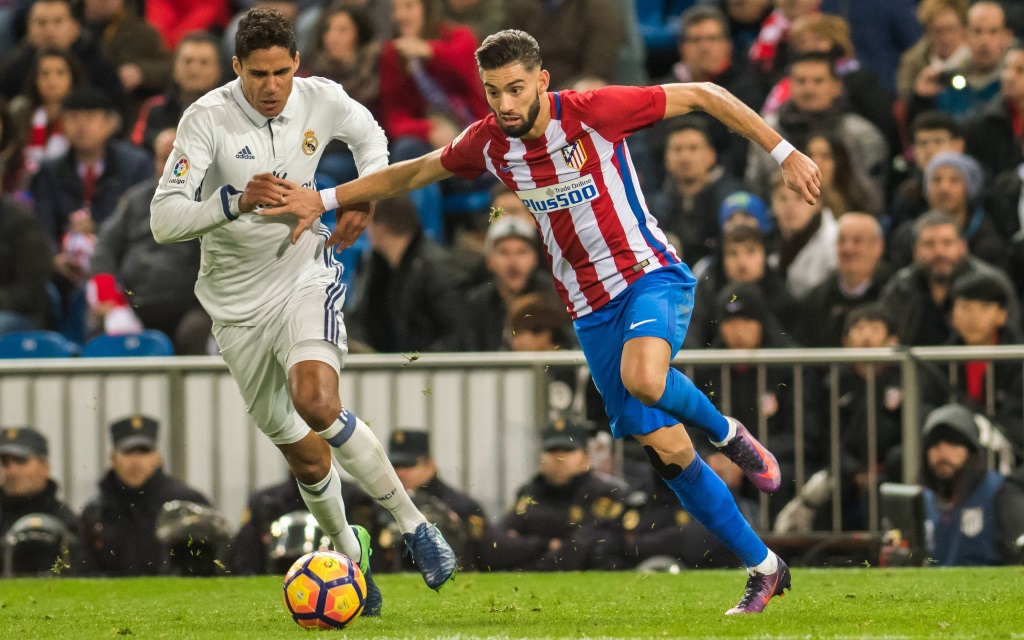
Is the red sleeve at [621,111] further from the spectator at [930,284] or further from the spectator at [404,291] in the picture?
the spectator at [404,291]

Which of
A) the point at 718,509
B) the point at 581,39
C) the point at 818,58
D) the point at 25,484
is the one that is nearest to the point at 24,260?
the point at 25,484

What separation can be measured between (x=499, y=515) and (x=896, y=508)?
7.96ft

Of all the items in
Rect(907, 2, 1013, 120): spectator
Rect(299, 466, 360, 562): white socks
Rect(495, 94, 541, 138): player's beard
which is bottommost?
Rect(299, 466, 360, 562): white socks

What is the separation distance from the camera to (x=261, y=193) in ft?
25.9

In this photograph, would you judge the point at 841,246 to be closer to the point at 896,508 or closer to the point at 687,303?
the point at 896,508

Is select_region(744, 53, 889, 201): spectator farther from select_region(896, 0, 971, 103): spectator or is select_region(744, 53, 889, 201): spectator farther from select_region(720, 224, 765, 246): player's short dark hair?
select_region(720, 224, 765, 246): player's short dark hair

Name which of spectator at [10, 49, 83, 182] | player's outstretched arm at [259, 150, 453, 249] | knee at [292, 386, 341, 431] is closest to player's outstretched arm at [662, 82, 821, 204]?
player's outstretched arm at [259, 150, 453, 249]

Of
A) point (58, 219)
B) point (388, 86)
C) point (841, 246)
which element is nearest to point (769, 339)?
point (841, 246)

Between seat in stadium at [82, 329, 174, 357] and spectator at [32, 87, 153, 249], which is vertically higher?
spectator at [32, 87, 153, 249]

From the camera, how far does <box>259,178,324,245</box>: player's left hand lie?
7973 millimetres

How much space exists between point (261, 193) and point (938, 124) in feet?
21.6

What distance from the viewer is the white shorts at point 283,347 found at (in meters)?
8.25

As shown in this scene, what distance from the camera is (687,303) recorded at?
8.03 metres

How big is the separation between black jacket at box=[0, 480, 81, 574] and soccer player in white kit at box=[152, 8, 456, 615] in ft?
9.06
